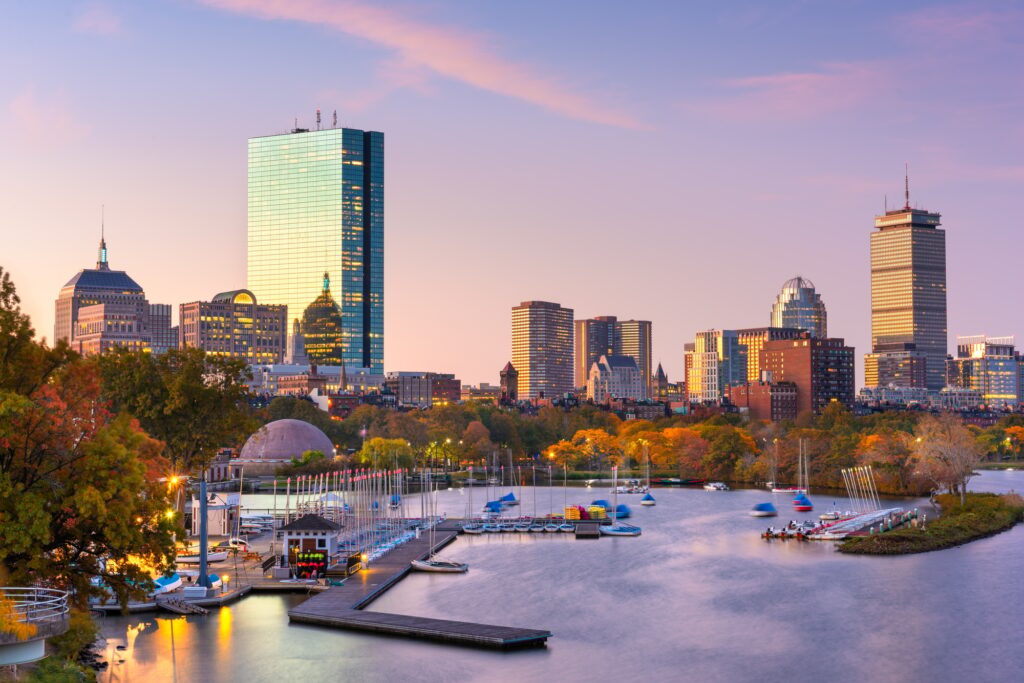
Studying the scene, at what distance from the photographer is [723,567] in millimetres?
86750

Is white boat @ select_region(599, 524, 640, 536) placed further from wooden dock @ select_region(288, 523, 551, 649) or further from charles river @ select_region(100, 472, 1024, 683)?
wooden dock @ select_region(288, 523, 551, 649)

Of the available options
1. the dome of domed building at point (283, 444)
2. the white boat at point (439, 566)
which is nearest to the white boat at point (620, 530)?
the white boat at point (439, 566)

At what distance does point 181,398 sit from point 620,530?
3899 centimetres

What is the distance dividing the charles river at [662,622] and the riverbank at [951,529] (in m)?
1.77

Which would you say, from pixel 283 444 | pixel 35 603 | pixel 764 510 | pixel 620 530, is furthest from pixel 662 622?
pixel 283 444

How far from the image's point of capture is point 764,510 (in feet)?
410

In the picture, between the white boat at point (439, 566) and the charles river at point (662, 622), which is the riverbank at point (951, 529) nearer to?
the charles river at point (662, 622)

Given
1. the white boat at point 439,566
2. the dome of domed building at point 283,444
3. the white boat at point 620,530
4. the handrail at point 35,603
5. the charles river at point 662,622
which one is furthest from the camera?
the dome of domed building at point 283,444

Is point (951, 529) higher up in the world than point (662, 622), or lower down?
higher up

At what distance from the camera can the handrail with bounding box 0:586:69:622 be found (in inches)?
1459

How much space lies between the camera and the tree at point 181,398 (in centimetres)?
9419

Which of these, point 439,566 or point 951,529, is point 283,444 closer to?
point 439,566

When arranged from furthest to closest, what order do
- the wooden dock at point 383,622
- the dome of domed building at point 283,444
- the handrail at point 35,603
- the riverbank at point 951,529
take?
the dome of domed building at point 283,444, the riverbank at point 951,529, the wooden dock at point 383,622, the handrail at point 35,603

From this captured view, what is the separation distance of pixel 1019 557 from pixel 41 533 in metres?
72.8
